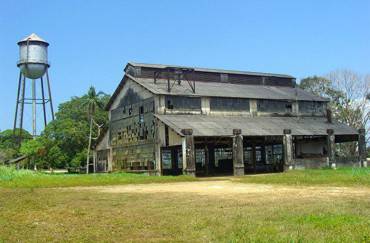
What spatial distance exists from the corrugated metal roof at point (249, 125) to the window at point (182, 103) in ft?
3.40

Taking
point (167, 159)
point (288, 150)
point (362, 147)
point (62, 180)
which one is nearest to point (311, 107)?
point (362, 147)

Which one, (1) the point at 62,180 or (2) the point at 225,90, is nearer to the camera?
(1) the point at 62,180

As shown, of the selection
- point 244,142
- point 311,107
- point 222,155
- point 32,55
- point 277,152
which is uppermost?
point 32,55

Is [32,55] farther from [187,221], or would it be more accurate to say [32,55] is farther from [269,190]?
[187,221]

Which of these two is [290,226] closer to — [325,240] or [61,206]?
[325,240]

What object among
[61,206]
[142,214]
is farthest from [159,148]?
[142,214]

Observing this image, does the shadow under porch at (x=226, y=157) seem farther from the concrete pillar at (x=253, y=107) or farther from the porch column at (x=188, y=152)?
the porch column at (x=188, y=152)

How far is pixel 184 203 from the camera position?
15305mm

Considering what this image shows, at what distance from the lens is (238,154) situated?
38.5 m

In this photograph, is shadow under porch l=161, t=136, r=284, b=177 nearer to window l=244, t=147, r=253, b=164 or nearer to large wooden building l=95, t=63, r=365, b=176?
window l=244, t=147, r=253, b=164

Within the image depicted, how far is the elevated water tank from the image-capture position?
221ft

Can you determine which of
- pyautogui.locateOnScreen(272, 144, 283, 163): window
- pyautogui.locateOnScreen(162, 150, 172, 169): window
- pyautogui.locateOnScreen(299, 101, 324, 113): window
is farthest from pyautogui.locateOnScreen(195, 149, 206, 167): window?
pyautogui.locateOnScreen(299, 101, 324, 113): window

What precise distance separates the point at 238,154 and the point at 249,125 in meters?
5.60

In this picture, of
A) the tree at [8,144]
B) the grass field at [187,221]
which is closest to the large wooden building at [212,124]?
the grass field at [187,221]
